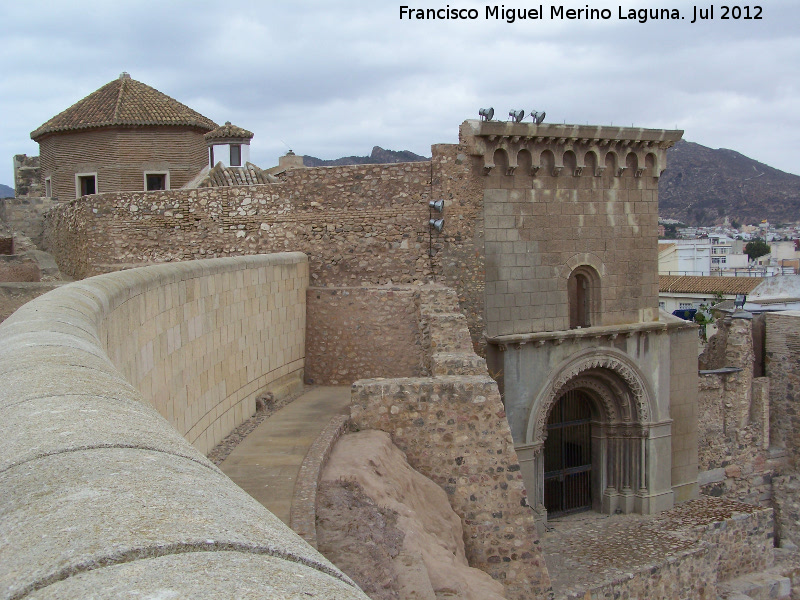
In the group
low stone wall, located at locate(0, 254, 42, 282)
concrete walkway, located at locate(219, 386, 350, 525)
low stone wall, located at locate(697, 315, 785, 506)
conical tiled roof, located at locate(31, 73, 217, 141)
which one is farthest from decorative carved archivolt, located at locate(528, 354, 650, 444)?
conical tiled roof, located at locate(31, 73, 217, 141)

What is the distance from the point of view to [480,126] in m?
14.2

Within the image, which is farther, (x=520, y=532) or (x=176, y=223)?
(x=176, y=223)

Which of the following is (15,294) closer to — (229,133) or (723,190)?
(229,133)

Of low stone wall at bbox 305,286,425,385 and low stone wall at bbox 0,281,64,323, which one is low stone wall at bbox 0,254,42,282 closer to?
low stone wall at bbox 0,281,64,323

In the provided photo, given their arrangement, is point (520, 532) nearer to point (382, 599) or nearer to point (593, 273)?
point (382, 599)

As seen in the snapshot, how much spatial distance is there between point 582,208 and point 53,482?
1448cm

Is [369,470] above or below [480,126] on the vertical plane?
below

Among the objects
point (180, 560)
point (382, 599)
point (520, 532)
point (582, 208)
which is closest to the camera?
point (180, 560)

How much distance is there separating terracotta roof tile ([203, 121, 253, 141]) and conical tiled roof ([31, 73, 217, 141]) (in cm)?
137

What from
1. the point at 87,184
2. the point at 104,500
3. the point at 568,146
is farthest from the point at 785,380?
the point at 104,500

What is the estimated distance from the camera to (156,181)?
22406 mm

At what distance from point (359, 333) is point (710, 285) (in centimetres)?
3313

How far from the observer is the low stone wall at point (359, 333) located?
13.1 meters

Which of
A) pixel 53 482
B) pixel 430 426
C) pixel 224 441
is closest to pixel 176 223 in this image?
pixel 224 441
